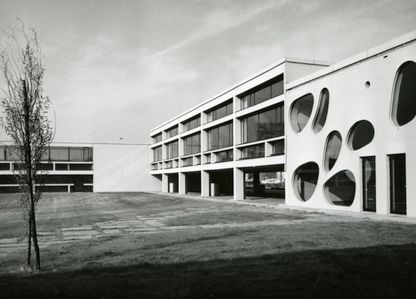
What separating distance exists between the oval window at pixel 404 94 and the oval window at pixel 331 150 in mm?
3918

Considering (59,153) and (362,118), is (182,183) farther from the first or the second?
(362,118)

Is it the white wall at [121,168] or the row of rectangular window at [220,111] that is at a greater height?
the row of rectangular window at [220,111]

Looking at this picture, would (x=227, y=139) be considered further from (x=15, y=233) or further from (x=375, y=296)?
(x=375, y=296)

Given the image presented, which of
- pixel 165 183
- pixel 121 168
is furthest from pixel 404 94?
pixel 121 168

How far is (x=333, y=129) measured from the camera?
878 inches

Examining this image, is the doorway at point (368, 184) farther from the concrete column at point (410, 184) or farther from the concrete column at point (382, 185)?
the concrete column at point (410, 184)

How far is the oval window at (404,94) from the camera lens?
1812 centimetres

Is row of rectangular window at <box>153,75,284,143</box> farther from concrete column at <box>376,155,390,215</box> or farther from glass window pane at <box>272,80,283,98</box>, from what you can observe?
concrete column at <box>376,155,390,215</box>

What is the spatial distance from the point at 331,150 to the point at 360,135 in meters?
1.98

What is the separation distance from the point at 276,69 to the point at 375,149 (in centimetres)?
1076

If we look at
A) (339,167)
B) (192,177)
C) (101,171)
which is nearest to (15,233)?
(339,167)

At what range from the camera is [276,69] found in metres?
27.7

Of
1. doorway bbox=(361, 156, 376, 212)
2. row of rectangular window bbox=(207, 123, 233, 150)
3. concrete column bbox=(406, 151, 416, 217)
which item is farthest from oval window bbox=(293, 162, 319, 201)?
row of rectangular window bbox=(207, 123, 233, 150)

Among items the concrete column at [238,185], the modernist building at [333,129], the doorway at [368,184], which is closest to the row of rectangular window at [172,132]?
the modernist building at [333,129]
